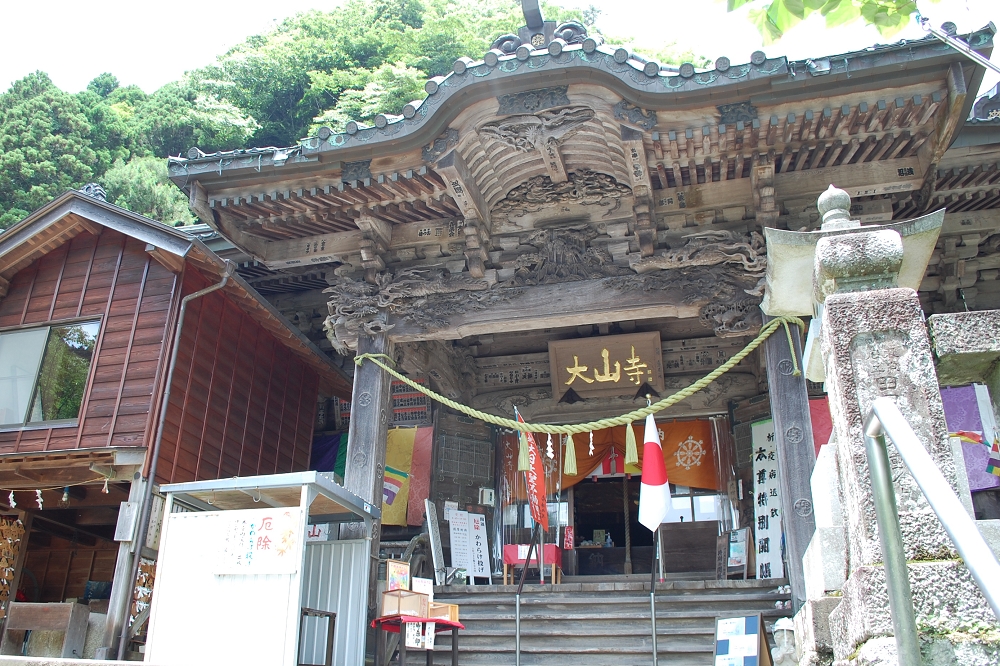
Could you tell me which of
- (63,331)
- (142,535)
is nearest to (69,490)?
(63,331)

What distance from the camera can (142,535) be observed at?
8391 millimetres

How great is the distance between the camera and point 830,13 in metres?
4.01

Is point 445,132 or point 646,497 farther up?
point 445,132

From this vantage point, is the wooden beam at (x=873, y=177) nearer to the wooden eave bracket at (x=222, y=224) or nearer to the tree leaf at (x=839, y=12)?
the tree leaf at (x=839, y=12)

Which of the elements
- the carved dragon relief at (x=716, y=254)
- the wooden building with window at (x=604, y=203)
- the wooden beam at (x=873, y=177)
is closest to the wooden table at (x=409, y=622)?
the wooden building with window at (x=604, y=203)

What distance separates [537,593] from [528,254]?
3919 mm

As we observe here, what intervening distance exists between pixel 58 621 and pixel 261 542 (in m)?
3.31

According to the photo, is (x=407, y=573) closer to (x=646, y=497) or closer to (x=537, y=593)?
(x=537, y=593)

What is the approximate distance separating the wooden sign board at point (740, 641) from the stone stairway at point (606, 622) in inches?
29.1

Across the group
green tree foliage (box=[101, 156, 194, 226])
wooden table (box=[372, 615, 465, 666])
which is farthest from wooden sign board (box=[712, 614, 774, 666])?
green tree foliage (box=[101, 156, 194, 226])

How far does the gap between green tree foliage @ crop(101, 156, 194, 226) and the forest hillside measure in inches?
1.4

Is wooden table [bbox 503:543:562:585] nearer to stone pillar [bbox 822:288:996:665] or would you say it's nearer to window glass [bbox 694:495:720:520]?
window glass [bbox 694:495:720:520]

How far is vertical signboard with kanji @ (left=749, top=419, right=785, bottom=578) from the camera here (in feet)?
33.6

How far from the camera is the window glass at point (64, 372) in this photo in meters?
9.50
